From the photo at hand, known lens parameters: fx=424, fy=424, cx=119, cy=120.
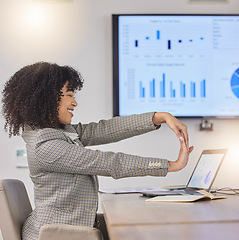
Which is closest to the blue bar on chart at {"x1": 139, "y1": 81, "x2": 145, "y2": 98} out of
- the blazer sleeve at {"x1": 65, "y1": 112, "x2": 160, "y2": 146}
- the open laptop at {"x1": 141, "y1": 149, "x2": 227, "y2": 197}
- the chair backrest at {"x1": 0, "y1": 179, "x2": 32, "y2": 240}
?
the open laptop at {"x1": 141, "y1": 149, "x2": 227, "y2": 197}

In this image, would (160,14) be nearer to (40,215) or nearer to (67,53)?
A: (67,53)

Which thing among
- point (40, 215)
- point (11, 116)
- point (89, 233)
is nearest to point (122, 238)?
point (89, 233)

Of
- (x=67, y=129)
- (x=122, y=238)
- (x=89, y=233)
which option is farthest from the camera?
(x=67, y=129)

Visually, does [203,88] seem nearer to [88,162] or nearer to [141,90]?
[141,90]

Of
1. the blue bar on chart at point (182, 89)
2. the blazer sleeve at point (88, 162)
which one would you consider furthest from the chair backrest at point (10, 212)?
the blue bar on chart at point (182, 89)

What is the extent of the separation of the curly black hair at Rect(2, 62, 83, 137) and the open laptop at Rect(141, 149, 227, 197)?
0.55m

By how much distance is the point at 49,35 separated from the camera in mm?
2891

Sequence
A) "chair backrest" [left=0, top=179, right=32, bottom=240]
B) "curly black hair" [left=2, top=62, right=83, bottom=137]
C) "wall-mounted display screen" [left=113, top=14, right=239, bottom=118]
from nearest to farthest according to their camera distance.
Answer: "chair backrest" [left=0, top=179, right=32, bottom=240] → "curly black hair" [left=2, top=62, right=83, bottom=137] → "wall-mounted display screen" [left=113, top=14, right=239, bottom=118]

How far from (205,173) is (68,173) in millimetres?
772

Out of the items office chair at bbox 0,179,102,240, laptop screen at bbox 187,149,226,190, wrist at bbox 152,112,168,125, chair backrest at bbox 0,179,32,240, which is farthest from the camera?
laptop screen at bbox 187,149,226,190

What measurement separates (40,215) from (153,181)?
148 cm

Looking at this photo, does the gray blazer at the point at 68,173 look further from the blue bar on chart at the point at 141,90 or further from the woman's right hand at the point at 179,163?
the blue bar on chart at the point at 141,90

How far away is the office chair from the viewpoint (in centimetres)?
128

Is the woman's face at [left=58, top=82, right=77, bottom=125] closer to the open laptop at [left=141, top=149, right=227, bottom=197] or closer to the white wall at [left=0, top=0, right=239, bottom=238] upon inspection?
the open laptop at [left=141, top=149, right=227, bottom=197]
